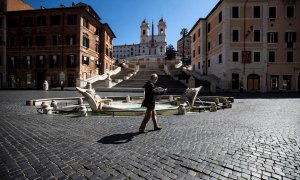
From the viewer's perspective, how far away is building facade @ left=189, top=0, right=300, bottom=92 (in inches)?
1433

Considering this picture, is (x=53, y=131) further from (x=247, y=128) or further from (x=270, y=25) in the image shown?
(x=270, y=25)

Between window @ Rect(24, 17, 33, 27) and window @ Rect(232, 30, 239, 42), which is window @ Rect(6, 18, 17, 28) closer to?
window @ Rect(24, 17, 33, 27)

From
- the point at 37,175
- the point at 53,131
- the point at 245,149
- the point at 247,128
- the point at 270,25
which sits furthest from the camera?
the point at 270,25

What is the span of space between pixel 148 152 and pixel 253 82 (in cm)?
3527

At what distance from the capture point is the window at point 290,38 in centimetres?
3653

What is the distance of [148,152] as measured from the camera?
5.47 m

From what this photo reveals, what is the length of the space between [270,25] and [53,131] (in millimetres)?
37635

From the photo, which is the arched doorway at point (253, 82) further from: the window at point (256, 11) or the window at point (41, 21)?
the window at point (41, 21)

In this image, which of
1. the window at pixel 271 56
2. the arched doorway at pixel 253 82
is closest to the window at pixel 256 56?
the window at pixel 271 56

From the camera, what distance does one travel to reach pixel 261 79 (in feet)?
120

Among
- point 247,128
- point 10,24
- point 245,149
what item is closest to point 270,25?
point 247,128

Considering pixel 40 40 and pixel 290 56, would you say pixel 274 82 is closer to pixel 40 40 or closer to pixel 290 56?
pixel 290 56

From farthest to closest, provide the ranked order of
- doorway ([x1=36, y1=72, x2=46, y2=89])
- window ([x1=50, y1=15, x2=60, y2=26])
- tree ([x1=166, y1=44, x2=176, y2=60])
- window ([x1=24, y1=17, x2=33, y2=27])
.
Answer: tree ([x1=166, y1=44, x2=176, y2=60])
window ([x1=24, y1=17, x2=33, y2=27])
doorway ([x1=36, y1=72, x2=46, y2=89])
window ([x1=50, y1=15, x2=60, y2=26])

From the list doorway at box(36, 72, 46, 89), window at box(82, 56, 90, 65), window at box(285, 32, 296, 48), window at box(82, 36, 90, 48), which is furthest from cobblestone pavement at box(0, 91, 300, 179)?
doorway at box(36, 72, 46, 89)
